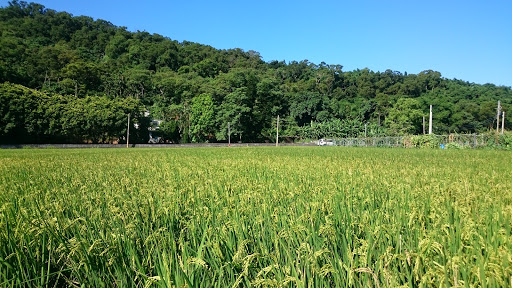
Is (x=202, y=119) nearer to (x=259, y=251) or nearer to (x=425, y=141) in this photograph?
(x=425, y=141)

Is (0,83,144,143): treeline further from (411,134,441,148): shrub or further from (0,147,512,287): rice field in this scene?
(0,147,512,287): rice field

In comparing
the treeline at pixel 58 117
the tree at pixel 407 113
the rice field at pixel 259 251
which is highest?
the tree at pixel 407 113

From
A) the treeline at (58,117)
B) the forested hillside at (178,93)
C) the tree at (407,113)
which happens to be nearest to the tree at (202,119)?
the forested hillside at (178,93)

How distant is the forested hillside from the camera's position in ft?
140

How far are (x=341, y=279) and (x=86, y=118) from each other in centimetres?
4607

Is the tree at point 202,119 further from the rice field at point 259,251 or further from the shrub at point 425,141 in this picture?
the rice field at point 259,251

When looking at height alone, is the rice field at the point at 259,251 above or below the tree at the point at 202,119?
below

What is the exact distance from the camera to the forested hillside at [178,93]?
140ft

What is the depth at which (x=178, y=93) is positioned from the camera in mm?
67188

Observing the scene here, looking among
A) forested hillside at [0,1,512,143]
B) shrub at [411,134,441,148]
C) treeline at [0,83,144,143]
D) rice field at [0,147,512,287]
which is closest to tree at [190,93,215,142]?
forested hillside at [0,1,512,143]

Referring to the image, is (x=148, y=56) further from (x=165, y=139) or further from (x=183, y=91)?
(x=165, y=139)

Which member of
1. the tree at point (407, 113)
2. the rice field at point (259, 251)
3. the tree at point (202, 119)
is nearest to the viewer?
the rice field at point (259, 251)

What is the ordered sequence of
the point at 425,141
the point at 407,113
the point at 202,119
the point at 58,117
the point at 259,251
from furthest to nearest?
1. the point at 407,113
2. the point at 202,119
3. the point at 58,117
4. the point at 425,141
5. the point at 259,251

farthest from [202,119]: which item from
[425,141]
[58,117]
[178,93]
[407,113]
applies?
[407,113]
